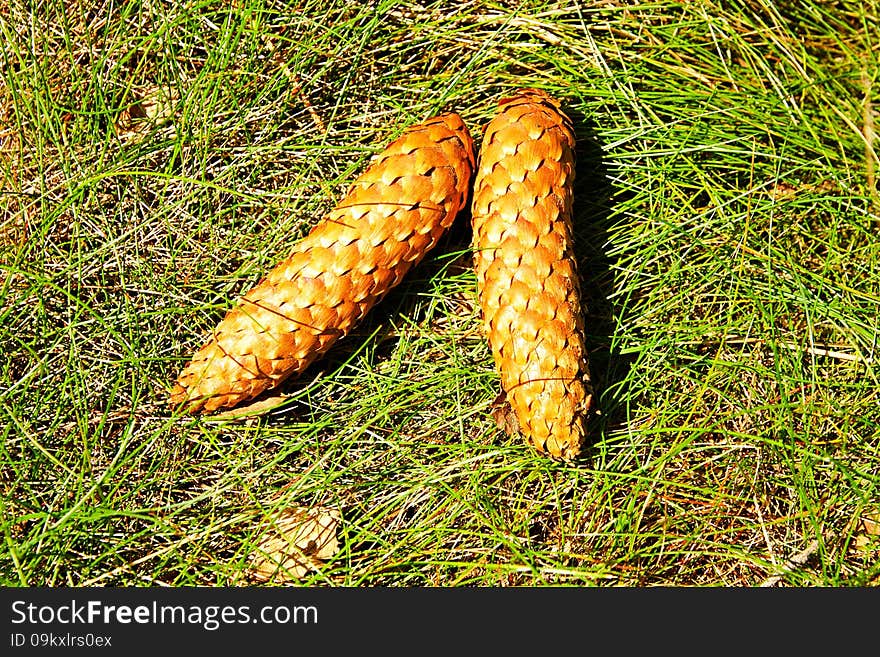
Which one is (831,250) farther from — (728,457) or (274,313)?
(274,313)

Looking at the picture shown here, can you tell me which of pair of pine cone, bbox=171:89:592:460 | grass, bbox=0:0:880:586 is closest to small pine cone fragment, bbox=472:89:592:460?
pair of pine cone, bbox=171:89:592:460

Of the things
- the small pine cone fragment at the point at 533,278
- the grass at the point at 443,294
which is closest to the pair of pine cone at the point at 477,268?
the small pine cone fragment at the point at 533,278

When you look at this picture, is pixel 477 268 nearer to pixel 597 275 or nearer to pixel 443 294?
pixel 443 294

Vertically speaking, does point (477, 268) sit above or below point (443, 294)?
above

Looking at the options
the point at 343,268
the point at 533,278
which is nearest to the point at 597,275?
the point at 533,278

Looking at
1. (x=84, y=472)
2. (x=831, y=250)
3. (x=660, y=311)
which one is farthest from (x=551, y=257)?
(x=84, y=472)

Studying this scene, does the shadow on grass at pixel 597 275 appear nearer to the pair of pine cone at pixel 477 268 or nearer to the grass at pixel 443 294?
the grass at pixel 443 294
